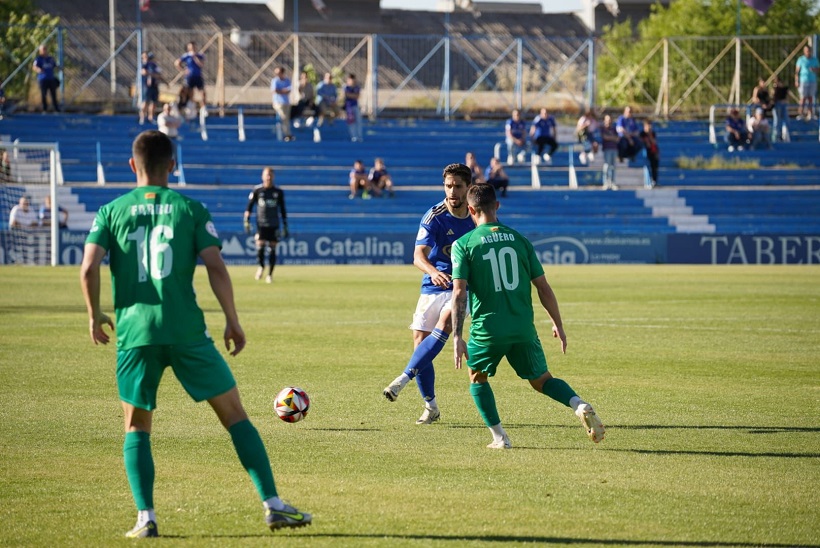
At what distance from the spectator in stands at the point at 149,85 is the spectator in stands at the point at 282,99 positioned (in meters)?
4.00

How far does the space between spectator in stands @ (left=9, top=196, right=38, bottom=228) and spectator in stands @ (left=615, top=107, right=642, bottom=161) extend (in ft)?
64.4

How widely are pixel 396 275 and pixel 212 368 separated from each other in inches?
908

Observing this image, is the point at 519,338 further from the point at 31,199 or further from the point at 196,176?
the point at 196,176

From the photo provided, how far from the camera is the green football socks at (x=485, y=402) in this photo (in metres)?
8.33

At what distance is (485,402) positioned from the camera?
27.3 ft

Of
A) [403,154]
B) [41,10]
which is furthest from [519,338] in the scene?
[41,10]

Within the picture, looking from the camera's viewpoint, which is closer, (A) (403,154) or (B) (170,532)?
(B) (170,532)

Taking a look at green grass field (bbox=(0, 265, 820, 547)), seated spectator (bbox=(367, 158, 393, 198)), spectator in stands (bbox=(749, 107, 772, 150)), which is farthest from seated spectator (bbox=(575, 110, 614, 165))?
green grass field (bbox=(0, 265, 820, 547))

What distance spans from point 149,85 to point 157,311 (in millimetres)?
36420

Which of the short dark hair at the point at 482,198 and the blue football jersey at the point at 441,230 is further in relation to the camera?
the blue football jersey at the point at 441,230

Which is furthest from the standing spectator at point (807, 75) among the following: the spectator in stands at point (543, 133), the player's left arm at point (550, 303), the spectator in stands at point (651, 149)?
the player's left arm at point (550, 303)

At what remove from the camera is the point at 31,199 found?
34.7m

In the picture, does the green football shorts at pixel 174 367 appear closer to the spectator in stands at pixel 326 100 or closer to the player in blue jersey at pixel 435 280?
the player in blue jersey at pixel 435 280

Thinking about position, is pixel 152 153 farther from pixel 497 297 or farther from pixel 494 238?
pixel 497 297
